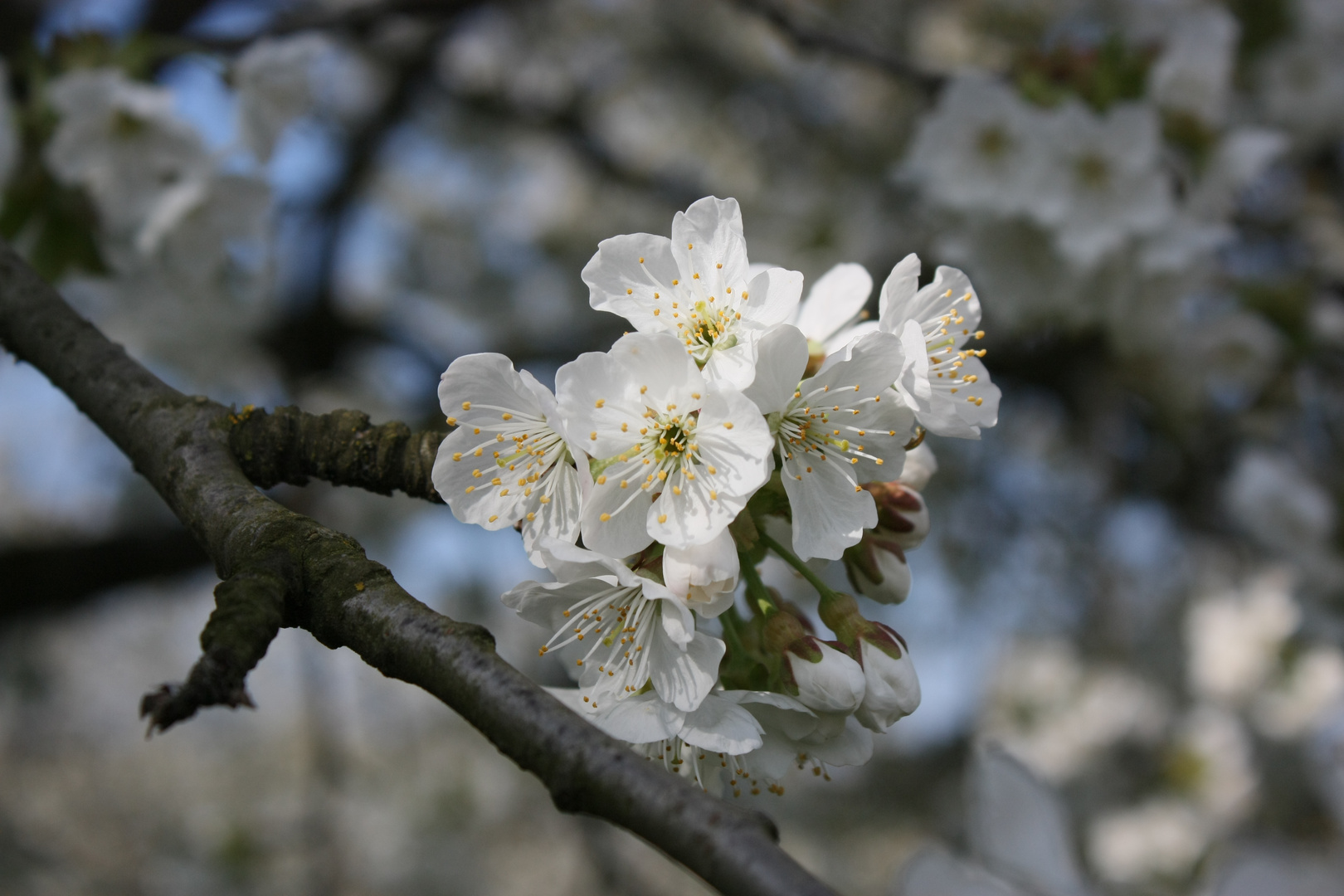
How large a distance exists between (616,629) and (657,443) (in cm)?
27

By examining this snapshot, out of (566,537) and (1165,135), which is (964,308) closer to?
(566,537)

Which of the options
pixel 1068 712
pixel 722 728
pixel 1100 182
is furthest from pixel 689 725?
pixel 1068 712

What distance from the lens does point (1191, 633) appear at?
5109mm

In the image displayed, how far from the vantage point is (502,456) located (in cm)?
120

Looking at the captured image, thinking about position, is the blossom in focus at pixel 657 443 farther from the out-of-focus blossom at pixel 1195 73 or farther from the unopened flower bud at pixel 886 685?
the out-of-focus blossom at pixel 1195 73

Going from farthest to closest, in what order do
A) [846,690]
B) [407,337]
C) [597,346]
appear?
[407,337], [597,346], [846,690]

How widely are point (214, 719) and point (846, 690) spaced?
9.73m

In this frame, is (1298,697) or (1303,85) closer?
(1303,85)

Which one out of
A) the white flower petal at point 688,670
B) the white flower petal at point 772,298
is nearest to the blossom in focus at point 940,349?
the white flower petal at point 772,298

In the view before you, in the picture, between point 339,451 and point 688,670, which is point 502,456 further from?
point 688,670

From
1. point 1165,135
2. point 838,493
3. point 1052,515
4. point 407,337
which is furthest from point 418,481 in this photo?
point 1052,515

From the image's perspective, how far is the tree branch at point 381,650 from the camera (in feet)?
2.43

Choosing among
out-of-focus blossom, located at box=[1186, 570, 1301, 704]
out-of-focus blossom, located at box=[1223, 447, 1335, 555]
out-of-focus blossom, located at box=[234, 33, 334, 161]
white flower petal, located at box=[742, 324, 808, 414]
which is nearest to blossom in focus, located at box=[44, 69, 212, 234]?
out-of-focus blossom, located at box=[234, 33, 334, 161]

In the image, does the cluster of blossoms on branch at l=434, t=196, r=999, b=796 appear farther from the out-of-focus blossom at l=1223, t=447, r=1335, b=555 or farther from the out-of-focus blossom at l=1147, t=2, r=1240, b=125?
the out-of-focus blossom at l=1223, t=447, r=1335, b=555
